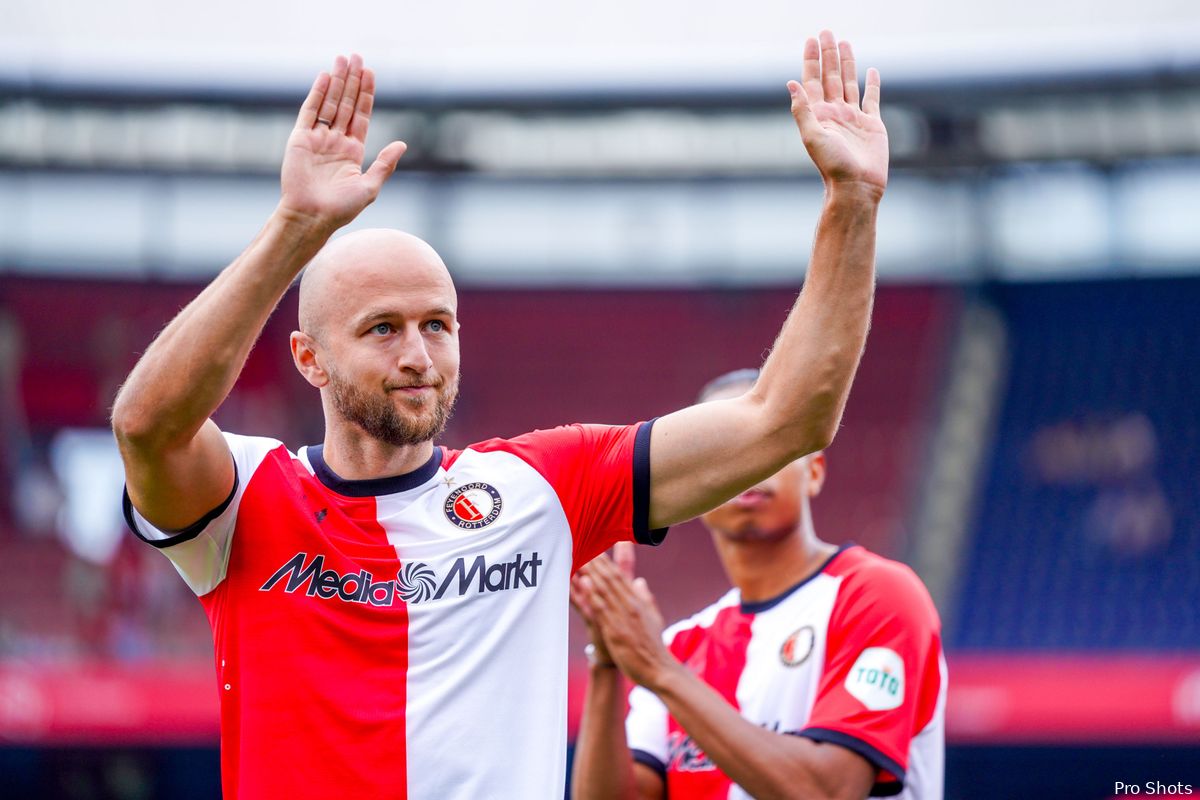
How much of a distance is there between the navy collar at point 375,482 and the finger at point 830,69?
119 centimetres

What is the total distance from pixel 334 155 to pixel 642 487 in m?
0.95

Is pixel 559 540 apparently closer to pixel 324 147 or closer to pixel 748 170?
pixel 324 147

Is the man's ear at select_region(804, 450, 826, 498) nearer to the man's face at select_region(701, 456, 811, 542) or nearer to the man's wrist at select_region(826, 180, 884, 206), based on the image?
the man's face at select_region(701, 456, 811, 542)

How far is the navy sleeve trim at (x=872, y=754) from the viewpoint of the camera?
3.44 metres

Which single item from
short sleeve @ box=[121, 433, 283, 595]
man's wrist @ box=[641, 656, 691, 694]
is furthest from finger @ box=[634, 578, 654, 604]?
short sleeve @ box=[121, 433, 283, 595]

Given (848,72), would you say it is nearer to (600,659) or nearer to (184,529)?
(184,529)

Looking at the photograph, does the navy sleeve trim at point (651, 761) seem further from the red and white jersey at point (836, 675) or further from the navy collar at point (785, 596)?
the navy collar at point (785, 596)

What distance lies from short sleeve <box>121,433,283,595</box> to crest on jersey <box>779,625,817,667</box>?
1.71 meters

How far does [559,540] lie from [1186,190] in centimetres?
2032

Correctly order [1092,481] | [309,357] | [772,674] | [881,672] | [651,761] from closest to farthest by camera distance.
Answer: [309,357]
[881,672]
[772,674]
[651,761]
[1092,481]

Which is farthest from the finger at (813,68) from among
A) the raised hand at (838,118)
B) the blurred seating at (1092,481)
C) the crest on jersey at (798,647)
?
the blurred seating at (1092,481)

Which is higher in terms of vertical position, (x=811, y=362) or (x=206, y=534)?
(x=811, y=362)

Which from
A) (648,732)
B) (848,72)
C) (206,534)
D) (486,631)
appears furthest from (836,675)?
(206,534)

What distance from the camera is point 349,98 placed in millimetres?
2736
